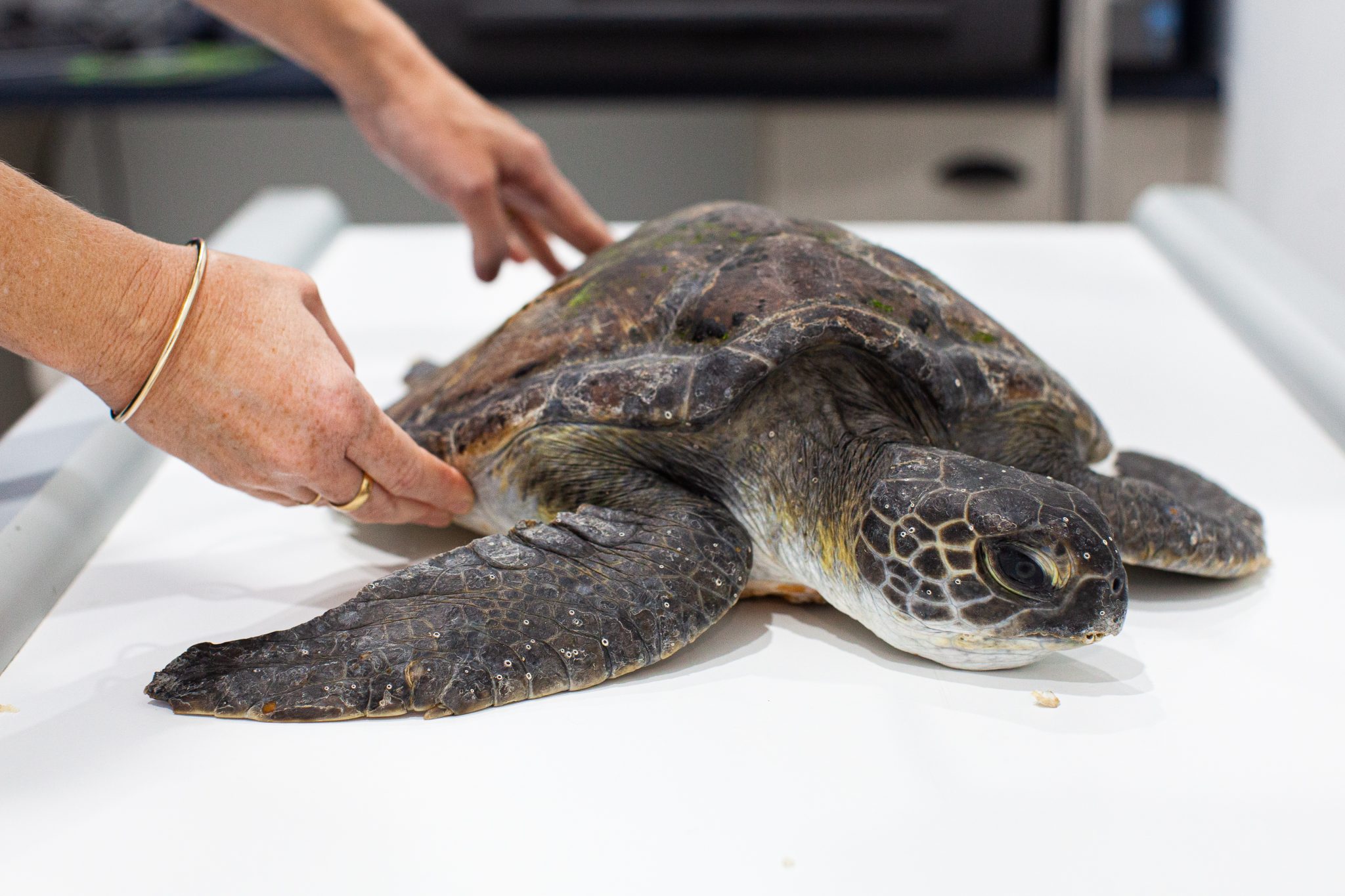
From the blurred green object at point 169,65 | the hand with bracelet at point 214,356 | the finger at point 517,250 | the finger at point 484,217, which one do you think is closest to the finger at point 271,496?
the hand with bracelet at point 214,356

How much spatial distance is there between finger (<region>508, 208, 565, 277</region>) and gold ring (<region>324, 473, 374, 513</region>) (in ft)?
2.53

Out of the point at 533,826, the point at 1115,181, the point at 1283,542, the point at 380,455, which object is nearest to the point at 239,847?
the point at 533,826

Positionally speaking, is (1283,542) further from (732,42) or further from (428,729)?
(732,42)

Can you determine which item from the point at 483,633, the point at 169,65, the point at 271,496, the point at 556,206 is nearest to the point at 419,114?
the point at 556,206

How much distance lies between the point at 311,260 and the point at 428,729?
4.52 ft

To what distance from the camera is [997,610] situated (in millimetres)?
896

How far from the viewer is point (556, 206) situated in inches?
65.4

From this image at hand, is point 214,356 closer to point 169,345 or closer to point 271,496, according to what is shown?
point 169,345

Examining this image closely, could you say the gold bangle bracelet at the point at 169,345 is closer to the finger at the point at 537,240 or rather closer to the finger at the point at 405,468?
the finger at the point at 405,468

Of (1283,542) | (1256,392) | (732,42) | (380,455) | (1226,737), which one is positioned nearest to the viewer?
(1226,737)

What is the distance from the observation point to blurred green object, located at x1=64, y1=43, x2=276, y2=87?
3.10 meters

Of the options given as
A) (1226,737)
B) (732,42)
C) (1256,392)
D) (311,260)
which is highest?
(732,42)

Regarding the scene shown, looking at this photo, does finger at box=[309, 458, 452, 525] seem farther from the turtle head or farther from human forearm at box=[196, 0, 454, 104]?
human forearm at box=[196, 0, 454, 104]

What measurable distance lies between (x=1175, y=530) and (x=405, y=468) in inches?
26.3
